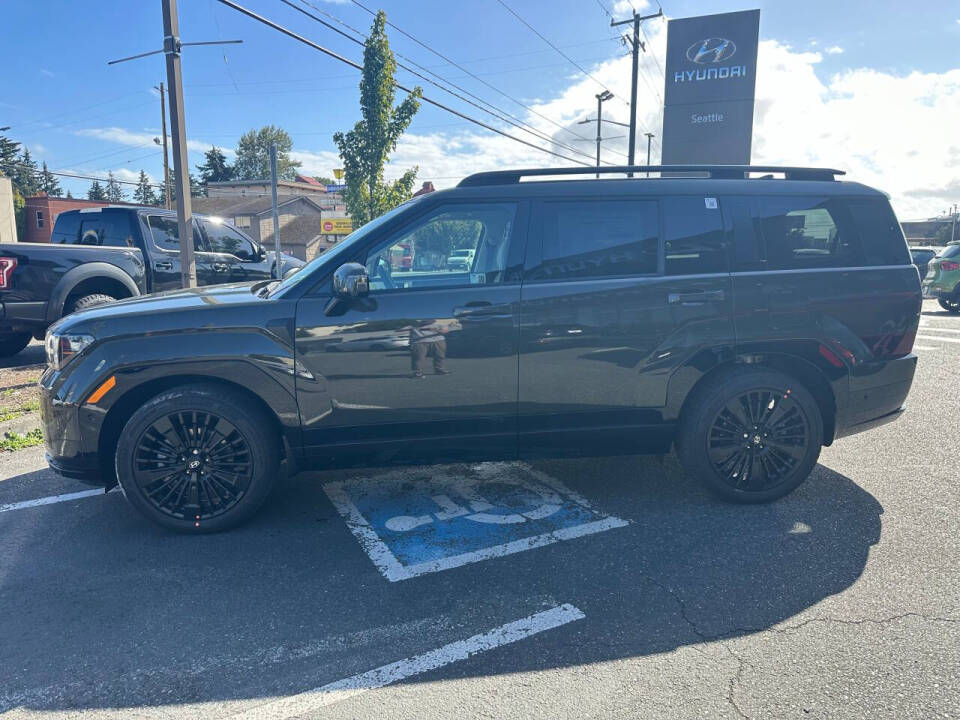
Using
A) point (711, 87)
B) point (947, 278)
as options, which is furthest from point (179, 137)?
point (711, 87)

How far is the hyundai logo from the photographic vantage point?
2703 centimetres

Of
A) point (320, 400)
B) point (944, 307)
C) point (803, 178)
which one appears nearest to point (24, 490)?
point (320, 400)

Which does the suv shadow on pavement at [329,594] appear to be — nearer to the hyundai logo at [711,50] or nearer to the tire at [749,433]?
the tire at [749,433]

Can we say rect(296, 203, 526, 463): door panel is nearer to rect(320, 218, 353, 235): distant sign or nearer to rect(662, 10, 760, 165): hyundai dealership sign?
rect(662, 10, 760, 165): hyundai dealership sign

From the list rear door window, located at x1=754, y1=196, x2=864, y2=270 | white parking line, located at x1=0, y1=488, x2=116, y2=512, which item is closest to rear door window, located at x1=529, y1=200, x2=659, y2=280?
rear door window, located at x1=754, y1=196, x2=864, y2=270

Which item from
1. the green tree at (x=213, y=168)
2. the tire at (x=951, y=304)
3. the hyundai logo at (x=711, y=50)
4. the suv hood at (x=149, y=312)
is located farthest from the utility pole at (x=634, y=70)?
the green tree at (x=213, y=168)

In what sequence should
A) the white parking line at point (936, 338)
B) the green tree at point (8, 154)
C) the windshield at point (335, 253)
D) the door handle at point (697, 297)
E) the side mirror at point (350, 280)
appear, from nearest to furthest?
the side mirror at point (350, 280)
the windshield at point (335, 253)
the door handle at point (697, 297)
the white parking line at point (936, 338)
the green tree at point (8, 154)

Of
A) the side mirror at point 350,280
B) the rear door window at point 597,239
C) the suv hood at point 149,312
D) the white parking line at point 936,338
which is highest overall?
the rear door window at point 597,239

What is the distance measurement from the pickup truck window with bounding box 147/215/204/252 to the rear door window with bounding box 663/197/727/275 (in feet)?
23.6

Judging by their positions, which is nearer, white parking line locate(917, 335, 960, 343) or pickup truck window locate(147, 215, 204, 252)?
pickup truck window locate(147, 215, 204, 252)

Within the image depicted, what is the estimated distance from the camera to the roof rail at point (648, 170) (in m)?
3.90

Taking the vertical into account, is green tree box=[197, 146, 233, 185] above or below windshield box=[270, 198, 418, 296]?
above

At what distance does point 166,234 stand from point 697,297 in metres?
7.87

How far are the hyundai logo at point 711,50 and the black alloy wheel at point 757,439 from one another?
27.8m
